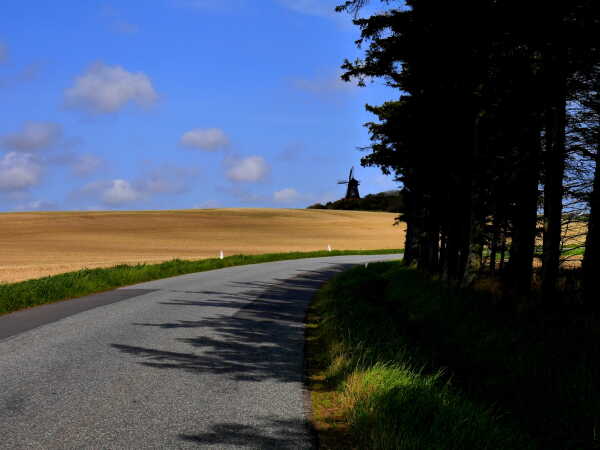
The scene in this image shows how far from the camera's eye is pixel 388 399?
17.2 feet

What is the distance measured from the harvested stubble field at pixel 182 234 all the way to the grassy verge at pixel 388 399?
1298 inches

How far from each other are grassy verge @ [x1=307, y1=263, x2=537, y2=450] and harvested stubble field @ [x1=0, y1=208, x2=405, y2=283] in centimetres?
3296

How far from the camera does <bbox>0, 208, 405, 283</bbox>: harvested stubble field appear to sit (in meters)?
47.6

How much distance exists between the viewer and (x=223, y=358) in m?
7.86

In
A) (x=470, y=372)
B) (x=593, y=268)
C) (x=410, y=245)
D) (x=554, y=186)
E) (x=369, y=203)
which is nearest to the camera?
(x=470, y=372)

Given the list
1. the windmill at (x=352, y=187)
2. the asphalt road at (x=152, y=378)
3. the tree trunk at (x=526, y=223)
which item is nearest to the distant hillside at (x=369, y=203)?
the windmill at (x=352, y=187)

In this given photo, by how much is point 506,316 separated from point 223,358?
5.04m

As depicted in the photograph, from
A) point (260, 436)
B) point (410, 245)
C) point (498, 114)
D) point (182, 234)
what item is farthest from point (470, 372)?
point (182, 234)

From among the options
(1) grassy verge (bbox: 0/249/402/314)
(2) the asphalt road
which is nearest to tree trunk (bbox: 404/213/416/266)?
(1) grassy verge (bbox: 0/249/402/314)

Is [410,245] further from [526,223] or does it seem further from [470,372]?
[470,372]

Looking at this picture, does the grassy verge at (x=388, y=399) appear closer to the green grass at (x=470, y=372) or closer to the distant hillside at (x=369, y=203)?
the green grass at (x=470, y=372)

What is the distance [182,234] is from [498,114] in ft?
174

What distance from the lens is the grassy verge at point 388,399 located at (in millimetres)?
4500

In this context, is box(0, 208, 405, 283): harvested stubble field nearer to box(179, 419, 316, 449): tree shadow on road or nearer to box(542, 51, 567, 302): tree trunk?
box(542, 51, 567, 302): tree trunk
